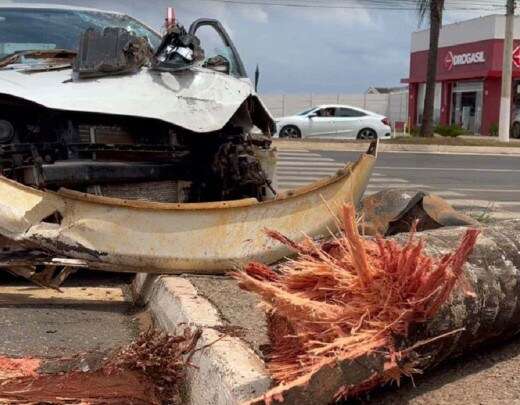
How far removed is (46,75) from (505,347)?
131 inches

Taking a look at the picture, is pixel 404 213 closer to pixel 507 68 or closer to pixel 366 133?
pixel 366 133

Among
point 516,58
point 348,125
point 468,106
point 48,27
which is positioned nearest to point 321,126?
point 348,125

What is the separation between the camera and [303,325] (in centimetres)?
269

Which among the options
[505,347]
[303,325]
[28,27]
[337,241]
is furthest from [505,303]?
[28,27]

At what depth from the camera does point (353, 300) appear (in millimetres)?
2729

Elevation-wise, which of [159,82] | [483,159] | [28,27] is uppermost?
[28,27]

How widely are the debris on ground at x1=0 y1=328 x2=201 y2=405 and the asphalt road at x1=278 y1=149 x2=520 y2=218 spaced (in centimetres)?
609

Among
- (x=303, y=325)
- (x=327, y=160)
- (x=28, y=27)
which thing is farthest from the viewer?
(x=327, y=160)

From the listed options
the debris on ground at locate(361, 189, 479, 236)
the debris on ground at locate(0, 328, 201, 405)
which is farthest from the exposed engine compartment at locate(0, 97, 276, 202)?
the debris on ground at locate(0, 328, 201, 405)

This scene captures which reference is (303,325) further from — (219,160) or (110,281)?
(110,281)

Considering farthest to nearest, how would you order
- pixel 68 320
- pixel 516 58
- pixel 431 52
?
1. pixel 516 58
2. pixel 431 52
3. pixel 68 320

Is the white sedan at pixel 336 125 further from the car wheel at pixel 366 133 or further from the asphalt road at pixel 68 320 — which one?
the asphalt road at pixel 68 320

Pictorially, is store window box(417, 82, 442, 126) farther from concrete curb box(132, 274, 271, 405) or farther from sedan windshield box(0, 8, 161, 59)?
concrete curb box(132, 274, 271, 405)

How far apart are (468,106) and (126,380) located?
3823 cm
